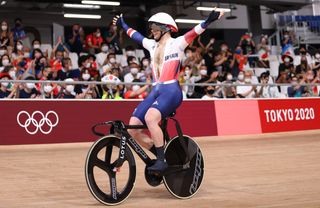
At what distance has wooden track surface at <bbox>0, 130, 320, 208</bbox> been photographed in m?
5.15

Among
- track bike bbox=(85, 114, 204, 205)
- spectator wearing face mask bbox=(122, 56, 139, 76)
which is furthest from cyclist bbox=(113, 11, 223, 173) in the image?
spectator wearing face mask bbox=(122, 56, 139, 76)

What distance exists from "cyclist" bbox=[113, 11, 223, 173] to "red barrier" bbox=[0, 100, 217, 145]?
561 cm

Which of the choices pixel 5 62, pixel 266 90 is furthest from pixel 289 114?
pixel 5 62

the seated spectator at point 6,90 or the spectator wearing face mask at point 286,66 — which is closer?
the seated spectator at point 6,90

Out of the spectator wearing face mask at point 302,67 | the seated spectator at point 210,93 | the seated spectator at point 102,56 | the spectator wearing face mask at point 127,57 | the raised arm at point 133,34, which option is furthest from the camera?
the spectator wearing face mask at point 302,67

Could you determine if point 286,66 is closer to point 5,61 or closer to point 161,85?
point 5,61

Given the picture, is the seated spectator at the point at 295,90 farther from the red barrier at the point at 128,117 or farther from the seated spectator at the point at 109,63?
the seated spectator at the point at 109,63

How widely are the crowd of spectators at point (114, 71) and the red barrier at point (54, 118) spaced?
395mm

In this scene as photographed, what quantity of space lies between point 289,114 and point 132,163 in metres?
9.59

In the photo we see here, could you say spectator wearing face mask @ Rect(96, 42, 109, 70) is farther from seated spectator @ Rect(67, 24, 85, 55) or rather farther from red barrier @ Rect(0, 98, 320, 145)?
red barrier @ Rect(0, 98, 320, 145)

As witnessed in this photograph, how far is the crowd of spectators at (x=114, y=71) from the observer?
1180 centimetres

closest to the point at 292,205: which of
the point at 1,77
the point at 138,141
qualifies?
the point at 138,141

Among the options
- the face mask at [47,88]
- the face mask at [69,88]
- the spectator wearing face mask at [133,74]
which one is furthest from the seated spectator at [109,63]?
the face mask at [47,88]

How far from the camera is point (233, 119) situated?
42.9ft
